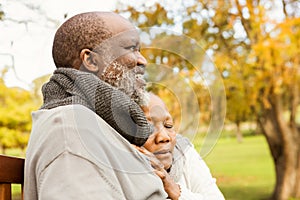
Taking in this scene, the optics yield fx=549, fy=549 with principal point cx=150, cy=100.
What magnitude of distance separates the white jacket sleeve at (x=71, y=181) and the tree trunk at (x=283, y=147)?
21.4 feet

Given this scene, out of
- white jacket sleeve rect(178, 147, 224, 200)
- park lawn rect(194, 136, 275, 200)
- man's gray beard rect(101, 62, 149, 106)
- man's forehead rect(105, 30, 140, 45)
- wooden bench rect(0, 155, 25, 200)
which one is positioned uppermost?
man's forehead rect(105, 30, 140, 45)

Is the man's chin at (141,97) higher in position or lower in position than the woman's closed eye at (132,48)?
lower

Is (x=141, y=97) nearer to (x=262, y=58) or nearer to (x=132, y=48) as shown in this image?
(x=132, y=48)

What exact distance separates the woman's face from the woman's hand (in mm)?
38

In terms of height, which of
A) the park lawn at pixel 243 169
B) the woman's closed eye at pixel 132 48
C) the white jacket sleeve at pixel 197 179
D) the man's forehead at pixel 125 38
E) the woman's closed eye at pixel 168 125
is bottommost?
the park lawn at pixel 243 169

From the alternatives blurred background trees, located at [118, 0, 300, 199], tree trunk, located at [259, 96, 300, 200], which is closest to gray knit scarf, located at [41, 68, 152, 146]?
blurred background trees, located at [118, 0, 300, 199]

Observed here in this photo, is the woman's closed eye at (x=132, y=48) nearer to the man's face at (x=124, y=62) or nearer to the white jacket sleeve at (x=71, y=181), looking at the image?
the man's face at (x=124, y=62)

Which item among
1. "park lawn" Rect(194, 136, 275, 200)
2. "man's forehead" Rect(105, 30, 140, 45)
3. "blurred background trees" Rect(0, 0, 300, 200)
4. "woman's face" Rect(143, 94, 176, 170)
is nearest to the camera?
"man's forehead" Rect(105, 30, 140, 45)

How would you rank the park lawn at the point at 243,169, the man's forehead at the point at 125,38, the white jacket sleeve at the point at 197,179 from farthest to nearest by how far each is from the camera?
the park lawn at the point at 243,169 → the white jacket sleeve at the point at 197,179 → the man's forehead at the point at 125,38

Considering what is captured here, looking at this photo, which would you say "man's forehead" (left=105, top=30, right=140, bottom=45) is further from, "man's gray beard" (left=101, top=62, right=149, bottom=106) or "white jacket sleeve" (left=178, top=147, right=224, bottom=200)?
"white jacket sleeve" (left=178, top=147, right=224, bottom=200)

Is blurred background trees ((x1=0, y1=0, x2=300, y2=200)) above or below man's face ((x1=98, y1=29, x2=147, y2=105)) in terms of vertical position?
below

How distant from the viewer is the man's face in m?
1.01

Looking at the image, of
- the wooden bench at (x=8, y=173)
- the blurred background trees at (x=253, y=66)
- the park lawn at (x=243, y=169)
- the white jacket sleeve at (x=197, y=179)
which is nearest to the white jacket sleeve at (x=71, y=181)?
the wooden bench at (x=8, y=173)

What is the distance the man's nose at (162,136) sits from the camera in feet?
3.69
